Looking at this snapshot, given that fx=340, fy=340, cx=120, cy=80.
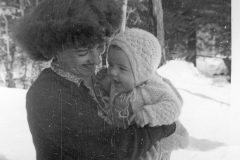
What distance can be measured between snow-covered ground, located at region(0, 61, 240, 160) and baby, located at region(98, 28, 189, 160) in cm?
8

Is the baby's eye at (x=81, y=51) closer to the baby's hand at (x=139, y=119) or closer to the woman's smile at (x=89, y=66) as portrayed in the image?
the woman's smile at (x=89, y=66)

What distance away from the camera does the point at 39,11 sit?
0.97 m

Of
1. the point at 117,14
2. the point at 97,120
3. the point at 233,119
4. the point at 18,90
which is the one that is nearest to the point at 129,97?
the point at 97,120

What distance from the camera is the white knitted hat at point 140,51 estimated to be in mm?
937

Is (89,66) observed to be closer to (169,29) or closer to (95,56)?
(95,56)

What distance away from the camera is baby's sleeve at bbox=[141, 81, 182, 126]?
3.14ft

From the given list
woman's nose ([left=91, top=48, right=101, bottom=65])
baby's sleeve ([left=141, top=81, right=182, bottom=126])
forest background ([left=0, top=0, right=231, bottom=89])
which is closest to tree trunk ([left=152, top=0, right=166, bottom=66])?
forest background ([left=0, top=0, right=231, bottom=89])

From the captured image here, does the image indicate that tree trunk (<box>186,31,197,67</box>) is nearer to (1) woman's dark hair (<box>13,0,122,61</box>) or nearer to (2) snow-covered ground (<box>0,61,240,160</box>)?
(2) snow-covered ground (<box>0,61,240,160</box>)

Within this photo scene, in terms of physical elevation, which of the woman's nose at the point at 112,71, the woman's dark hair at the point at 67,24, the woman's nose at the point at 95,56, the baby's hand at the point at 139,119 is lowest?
the baby's hand at the point at 139,119

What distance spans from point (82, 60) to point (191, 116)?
0.40 metres

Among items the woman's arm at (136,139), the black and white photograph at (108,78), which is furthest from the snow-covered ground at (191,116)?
the woman's arm at (136,139)

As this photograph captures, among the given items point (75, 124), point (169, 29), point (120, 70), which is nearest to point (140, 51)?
point (120, 70)

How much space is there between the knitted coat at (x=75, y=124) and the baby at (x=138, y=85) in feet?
0.13

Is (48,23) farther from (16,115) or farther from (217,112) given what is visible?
(217,112)
